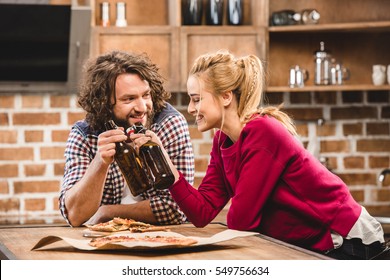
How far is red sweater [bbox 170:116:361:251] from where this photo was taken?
1.97 m

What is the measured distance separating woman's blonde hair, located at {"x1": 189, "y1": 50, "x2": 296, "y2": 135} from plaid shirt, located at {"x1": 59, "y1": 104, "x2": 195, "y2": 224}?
10.7 inches

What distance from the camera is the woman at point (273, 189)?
1976 millimetres

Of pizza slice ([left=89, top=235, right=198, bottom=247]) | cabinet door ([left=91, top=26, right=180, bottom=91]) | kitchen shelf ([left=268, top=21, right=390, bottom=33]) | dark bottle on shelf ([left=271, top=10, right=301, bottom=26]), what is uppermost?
dark bottle on shelf ([left=271, top=10, right=301, bottom=26])

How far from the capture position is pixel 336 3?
3.98 meters

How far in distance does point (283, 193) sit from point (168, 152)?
48 cm

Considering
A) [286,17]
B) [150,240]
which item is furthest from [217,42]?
[150,240]

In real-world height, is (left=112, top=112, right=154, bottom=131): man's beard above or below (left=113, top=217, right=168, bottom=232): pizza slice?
above

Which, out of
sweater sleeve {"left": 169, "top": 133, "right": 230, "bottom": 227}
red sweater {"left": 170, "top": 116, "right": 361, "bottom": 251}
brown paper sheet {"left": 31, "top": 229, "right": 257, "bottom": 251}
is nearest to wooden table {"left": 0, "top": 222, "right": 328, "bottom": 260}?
brown paper sheet {"left": 31, "top": 229, "right": 257, "bottom": 251}

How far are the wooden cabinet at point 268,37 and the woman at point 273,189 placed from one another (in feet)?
5.16

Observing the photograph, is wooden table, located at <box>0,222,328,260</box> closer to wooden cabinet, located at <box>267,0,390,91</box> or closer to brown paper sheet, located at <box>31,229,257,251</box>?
brown paper sheet, located at <box>31,229,257,251</box>

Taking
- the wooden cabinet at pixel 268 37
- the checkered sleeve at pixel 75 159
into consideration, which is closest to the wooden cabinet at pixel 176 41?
the wooden cabinet at pixel 268 37

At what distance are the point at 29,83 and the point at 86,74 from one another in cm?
135
